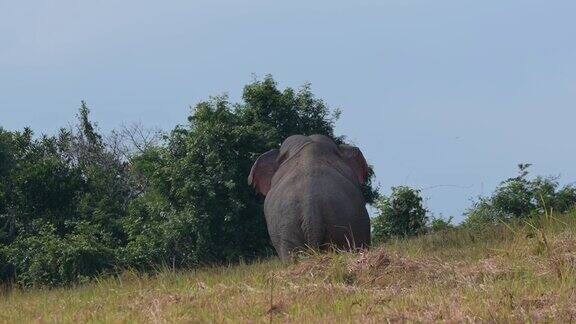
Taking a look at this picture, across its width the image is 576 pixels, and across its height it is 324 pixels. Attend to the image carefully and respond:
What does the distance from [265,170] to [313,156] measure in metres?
1.73

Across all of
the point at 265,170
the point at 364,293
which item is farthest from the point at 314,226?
the point at 364,293

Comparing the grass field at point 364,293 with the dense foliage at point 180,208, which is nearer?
the grass field at point 364,293

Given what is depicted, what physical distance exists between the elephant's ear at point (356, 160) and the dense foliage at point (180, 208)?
3.48 m

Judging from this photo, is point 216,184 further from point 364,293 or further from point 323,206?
point 364,293

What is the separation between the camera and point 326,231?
14766 mm

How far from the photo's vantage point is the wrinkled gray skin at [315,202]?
581 inches

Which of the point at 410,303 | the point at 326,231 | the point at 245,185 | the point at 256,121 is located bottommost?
the point at 410,303

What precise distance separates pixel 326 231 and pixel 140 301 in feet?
15.6

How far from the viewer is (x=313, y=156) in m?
16.1

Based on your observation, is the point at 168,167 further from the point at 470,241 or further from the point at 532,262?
the point at 532,262

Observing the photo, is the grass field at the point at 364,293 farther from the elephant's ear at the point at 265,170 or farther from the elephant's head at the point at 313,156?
the elephant's ear at the point at 265,170

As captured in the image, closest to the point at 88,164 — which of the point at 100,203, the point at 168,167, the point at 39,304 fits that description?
the point at 100,203

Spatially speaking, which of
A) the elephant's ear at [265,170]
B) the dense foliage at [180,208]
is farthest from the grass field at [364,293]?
the dense foliage at [180,208]

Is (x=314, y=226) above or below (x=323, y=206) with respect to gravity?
below
